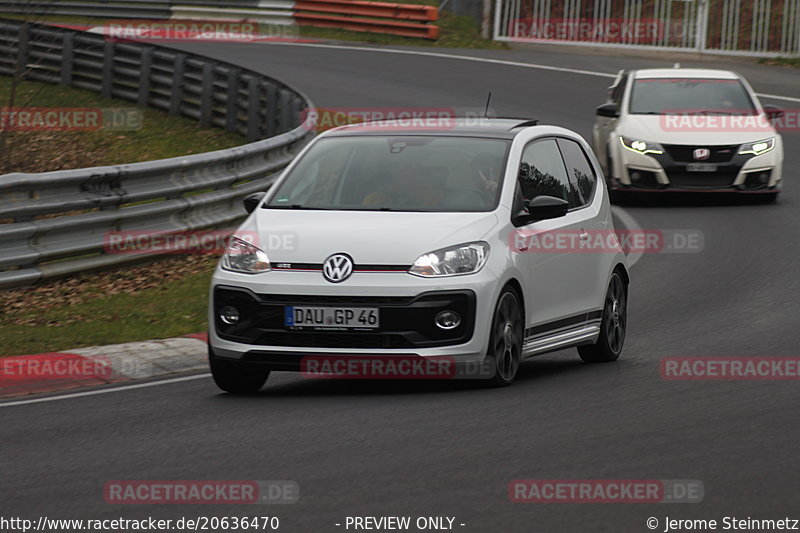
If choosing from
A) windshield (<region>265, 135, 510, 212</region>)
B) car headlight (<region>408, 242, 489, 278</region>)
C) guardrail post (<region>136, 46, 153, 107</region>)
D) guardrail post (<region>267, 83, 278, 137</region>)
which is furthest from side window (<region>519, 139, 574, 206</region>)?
guardrail post (<region>136, 46, 153, 107</region>)

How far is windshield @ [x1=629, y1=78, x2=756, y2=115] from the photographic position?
813 inches

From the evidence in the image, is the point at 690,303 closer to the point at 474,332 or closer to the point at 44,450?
the point at 474,332

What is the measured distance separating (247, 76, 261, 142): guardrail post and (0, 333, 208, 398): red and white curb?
12305 mm

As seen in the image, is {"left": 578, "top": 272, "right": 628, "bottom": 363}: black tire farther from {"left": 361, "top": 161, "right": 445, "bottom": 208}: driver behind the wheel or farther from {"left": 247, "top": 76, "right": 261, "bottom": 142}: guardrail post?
{"left": 247, "top": 76, "right": 261, "bottom": 142}: guardrail post

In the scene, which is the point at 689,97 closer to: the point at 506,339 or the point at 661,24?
the point at 506,339

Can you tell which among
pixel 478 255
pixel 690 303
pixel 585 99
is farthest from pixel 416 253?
pixel 585 99

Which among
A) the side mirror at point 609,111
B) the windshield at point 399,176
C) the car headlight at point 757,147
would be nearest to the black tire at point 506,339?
the windshield at point 399,176

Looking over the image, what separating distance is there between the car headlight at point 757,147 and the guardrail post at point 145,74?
1156cm

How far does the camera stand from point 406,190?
980 centimetres

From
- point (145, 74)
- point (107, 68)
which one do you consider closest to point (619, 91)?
point (145, 74)

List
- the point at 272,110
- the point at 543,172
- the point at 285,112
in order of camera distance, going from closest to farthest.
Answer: the point at 543,172
the point at 285,112
the point at 272,110

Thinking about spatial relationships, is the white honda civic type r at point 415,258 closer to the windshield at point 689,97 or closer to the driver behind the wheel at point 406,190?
the driver behind the wheel at point 406,190

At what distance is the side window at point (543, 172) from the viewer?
10.1 metres

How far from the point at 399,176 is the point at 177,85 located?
16946mm
